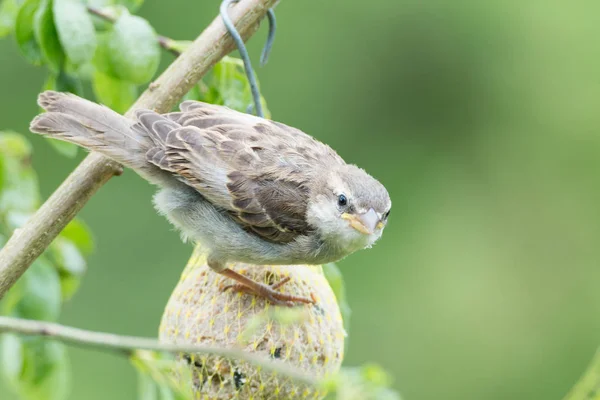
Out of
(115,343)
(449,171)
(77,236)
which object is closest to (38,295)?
(77,236)

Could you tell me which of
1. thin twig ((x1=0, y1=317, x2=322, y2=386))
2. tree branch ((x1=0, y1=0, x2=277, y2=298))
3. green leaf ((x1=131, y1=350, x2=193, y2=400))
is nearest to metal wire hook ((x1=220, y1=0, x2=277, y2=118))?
tree branch ((x1=0, y1=0, x2=277, y2=298))

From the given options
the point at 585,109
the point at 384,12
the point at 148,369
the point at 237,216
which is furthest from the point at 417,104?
the point at 148,369

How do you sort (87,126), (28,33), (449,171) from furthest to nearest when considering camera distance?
(449,171)
(87,126)
(28,33)

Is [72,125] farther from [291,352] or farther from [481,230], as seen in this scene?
[481,230]

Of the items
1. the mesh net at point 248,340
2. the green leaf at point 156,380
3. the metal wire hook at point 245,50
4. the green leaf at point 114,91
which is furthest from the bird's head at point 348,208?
the green leaf at point 156,380

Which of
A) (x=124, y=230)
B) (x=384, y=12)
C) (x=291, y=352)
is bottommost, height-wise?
(x=124, y=230)

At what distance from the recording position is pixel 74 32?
2955 millimetres

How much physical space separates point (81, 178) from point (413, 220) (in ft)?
22.3

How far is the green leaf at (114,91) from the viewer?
342 centimetres

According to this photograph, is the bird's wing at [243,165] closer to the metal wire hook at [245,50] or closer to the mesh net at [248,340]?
the metal wire hook at [245,50]

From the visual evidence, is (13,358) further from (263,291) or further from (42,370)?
(263,291)

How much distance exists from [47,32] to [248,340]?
1227mm

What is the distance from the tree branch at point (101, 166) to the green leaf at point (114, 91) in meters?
0.08

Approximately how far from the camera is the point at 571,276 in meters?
9.55
